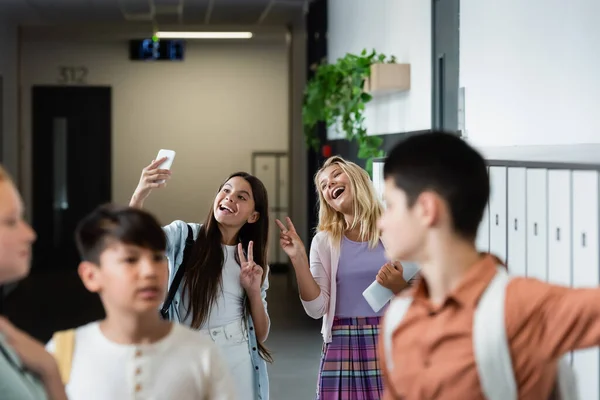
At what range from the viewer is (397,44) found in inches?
237

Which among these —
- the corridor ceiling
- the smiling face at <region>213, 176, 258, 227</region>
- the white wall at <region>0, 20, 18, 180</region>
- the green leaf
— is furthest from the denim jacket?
the white wall at <region>0, 20, 18, 180</region>

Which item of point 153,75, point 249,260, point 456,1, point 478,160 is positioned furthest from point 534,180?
point 153,75

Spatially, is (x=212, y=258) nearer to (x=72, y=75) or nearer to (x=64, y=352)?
(x=64, y=352)

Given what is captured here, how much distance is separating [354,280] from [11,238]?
6.02ft

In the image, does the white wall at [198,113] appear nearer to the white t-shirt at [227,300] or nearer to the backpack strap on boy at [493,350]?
the white t-shirt at [227,300]

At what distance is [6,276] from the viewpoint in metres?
1.46

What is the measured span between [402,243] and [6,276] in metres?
0.61

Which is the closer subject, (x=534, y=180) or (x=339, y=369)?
(x=534, y=180)

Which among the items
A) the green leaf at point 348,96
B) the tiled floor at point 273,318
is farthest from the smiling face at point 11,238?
the green leaf at point 348,96

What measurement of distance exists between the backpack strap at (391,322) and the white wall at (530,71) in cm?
144

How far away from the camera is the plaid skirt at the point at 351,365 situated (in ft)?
10.4

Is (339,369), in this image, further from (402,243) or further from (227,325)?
(402,243)

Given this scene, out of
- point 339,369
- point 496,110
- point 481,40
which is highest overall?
point 481,40

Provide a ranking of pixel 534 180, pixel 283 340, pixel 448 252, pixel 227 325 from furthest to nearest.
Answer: pixel 283 340
pixel 227 325
pixel 534 180
pixel 448 252
